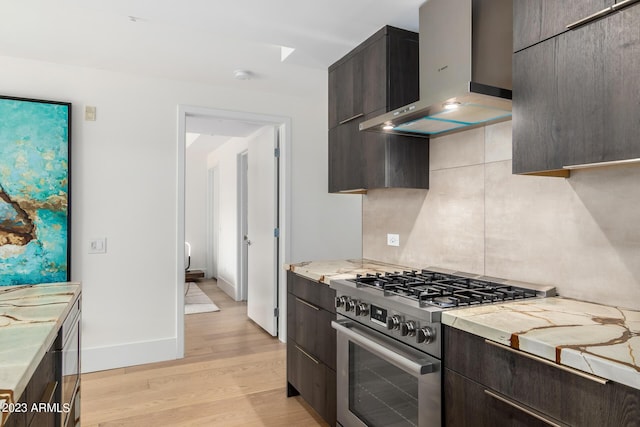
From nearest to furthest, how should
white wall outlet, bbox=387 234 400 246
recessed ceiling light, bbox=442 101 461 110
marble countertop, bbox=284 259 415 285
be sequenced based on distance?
recessed ceiling light, bbox=442 101 461 110 → marble countertop, bbox=284 259 415 285 → white wall outlet, bbox=387 234 400 246

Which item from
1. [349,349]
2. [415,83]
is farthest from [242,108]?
[349,349]

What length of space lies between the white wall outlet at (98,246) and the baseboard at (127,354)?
2.50 feet

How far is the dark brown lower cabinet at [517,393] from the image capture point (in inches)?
37.6

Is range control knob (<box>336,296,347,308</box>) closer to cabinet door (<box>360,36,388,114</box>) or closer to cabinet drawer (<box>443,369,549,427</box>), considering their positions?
cabinet drawer (<box>443,369,549,427</box>)

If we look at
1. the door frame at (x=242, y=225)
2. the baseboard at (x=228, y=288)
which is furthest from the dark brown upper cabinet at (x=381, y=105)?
the baseboard at (x=228, y=288)

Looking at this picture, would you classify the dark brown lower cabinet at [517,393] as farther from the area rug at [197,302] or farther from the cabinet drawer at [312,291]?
the area rug at [197,302]

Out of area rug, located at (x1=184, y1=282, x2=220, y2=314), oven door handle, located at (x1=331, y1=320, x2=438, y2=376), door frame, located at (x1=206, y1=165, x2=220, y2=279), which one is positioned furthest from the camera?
door frame, located at (x1=206, y1=165, x2=220, y2=279)

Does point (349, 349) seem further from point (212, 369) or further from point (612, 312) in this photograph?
point (212, 369)

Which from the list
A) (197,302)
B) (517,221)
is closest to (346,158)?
(517,221)

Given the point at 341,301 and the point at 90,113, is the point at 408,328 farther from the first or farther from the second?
the point at 90,113

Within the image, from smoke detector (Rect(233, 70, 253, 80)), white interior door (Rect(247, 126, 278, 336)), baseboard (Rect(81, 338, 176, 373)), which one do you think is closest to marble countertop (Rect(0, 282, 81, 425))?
baseboard (Rect(81, 338, 176, 373))

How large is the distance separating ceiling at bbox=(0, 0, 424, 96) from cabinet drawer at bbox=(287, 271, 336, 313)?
4.90 ft

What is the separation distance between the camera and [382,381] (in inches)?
69.1

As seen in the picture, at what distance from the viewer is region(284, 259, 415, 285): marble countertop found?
2.25m
